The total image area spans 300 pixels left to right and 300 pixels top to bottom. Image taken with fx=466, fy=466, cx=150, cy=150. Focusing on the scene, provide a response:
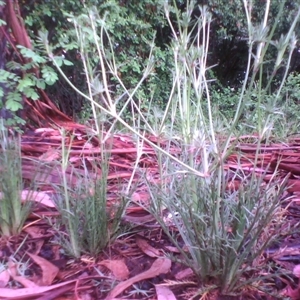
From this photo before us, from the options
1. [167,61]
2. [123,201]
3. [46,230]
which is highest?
[123,201]

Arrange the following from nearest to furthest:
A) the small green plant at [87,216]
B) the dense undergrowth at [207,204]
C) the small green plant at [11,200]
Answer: the dense undergrowth at [207,204], the small green plant at [87,216], the small green plant at [11,200]

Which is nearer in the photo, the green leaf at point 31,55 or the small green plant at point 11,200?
the small green plant at point 11,200

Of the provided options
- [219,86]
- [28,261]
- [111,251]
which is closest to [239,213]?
[111,251]

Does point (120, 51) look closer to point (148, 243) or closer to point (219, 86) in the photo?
point (219, 86)

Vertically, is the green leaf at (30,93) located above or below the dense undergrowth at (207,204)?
below

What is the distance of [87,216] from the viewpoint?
129 centimetres

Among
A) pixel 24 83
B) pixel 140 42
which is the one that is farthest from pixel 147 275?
pixel 140 42

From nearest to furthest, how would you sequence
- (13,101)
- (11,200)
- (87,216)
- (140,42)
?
(87,216) < (11,200) < (13,101) < (140,42)

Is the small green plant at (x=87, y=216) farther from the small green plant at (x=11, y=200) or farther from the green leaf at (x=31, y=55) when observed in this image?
the green leaf at (x=31, y=55)

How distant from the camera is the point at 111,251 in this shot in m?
1.34

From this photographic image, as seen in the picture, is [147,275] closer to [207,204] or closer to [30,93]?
[207,204]

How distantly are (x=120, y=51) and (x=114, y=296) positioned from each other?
4.89m

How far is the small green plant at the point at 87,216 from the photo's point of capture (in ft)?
4.19

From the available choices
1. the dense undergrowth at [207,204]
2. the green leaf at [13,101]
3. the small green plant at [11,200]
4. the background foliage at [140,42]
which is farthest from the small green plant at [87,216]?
the green leaf at [13,101]
